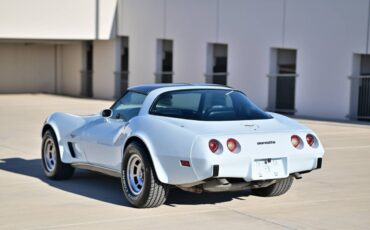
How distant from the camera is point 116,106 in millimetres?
9750

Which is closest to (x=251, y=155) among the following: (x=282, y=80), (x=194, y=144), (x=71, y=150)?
(x=194, y=144)

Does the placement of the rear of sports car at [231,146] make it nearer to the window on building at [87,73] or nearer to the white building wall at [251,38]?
the white building wall at [251,38]

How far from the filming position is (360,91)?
785 inches

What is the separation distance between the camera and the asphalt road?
25.9 ft

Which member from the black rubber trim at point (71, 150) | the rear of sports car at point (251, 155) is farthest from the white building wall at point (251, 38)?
the rear of sports car at point (251, 155)

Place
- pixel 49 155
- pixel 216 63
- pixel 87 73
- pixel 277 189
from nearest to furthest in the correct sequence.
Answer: pixel 277 189, pixel 49 155, pixel 216 63, pixel 87 73

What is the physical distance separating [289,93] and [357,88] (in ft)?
8.91

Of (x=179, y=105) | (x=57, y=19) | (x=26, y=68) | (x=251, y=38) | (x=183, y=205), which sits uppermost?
(x=57, y=19)

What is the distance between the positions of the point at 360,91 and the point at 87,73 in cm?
1320

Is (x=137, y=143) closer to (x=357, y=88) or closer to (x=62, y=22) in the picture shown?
→ (x=357, y=88)

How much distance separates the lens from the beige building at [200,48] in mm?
20172

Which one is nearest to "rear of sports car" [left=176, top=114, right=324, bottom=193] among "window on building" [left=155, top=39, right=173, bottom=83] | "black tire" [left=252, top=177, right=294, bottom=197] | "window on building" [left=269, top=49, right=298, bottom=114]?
"black tire" [left=252, top=177, right=294, bottom=197]

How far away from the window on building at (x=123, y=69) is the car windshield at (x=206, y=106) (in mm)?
19356

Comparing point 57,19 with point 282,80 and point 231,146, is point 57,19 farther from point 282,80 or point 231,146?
point 231,146
